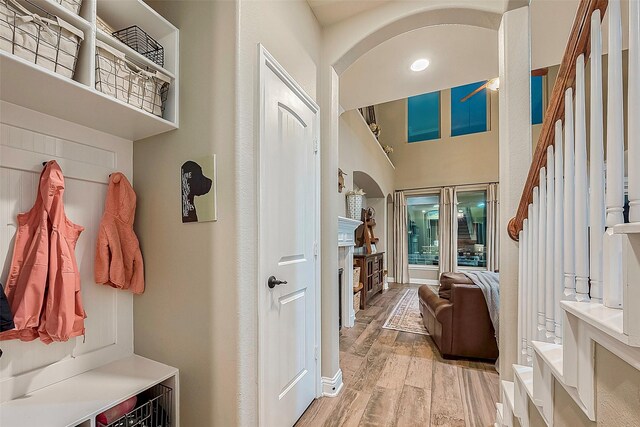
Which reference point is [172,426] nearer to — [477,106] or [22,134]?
[22,134]

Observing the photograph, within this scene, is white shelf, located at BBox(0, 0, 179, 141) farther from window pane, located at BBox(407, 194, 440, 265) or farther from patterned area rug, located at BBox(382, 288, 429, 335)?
window pane, located at BBox(407, 194, 440, 265)

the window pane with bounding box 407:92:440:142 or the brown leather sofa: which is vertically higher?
the window pane with bounding box 407:92:440:142

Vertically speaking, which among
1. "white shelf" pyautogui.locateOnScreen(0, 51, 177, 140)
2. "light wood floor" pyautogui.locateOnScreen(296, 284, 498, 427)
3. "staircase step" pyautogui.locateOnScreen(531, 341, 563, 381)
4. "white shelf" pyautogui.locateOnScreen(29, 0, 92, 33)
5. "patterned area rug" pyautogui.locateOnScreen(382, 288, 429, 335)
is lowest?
"patterned area rug" pyautogui.locateOnScreen(382, 288, 429, 335)

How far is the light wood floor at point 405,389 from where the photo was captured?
1873 mm

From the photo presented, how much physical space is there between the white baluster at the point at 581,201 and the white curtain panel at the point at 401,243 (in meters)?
6.23

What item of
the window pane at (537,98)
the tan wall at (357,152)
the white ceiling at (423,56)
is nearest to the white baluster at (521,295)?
the white ceiling at (423,56)

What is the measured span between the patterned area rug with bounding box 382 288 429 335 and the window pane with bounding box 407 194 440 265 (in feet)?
6.47

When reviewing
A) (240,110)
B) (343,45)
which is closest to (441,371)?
(240,110)

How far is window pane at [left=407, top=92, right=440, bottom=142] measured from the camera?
23.5 ft

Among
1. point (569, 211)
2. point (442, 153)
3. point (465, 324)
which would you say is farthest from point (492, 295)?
point (442, 153)

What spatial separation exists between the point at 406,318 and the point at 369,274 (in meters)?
0.99

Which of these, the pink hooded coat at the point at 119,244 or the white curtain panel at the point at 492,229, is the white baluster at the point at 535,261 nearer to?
the pink hooded coat at the point at 119,244

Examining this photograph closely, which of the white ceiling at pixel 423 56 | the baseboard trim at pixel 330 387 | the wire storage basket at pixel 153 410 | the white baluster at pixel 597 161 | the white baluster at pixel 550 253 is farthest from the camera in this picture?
→ the white ceiling at pixel 423 56

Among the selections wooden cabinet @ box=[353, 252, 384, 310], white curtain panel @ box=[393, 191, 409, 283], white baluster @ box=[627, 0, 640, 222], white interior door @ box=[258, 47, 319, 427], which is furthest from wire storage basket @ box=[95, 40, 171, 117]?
white curtain panel @ box=[393, 191, 409, 283]
